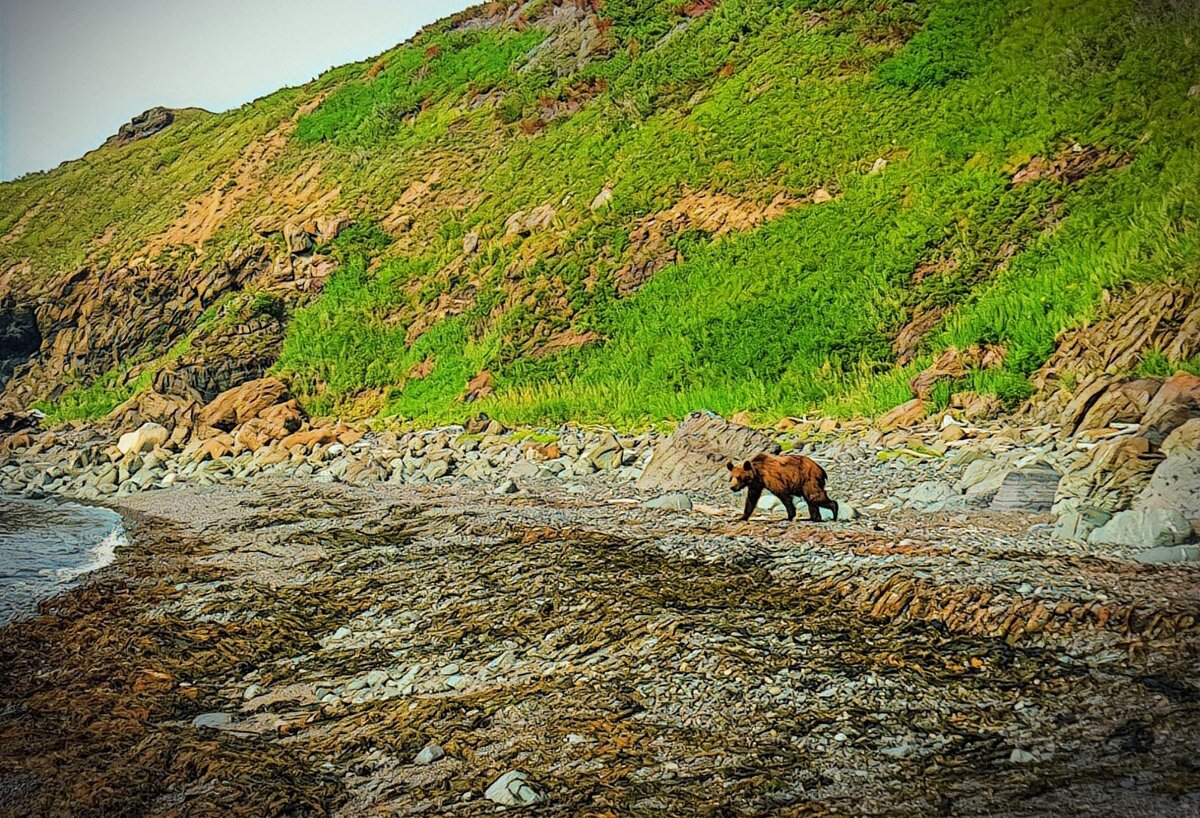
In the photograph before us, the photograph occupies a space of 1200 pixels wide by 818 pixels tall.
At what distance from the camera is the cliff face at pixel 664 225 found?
52.7 ft

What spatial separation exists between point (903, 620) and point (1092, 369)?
822cm

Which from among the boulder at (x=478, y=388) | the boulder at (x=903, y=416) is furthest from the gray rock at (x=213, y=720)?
the boulder at (x=478, y=388)

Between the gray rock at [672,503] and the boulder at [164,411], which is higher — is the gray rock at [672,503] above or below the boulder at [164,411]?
below

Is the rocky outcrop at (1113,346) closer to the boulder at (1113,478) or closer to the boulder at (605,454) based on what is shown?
the boulder at (1113,478)

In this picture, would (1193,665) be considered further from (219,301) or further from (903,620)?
(219,301)

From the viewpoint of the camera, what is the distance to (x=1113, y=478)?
8.50m

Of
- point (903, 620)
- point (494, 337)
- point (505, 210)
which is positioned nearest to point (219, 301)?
point (505, 210)

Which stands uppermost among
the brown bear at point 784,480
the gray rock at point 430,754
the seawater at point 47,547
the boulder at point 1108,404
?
the seawater at point 47,547

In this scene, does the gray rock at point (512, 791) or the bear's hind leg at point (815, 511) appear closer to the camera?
the gray rock at point (512, 791)

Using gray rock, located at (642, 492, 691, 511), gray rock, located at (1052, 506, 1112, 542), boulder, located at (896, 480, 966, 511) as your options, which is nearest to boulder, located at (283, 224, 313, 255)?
gray rock, located at (642, 492, 691, 511)

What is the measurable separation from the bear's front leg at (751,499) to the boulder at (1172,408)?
400 centimetres

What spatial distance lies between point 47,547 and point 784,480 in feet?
35.5

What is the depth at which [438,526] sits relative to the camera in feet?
37.4

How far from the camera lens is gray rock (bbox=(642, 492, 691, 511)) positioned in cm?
1102
